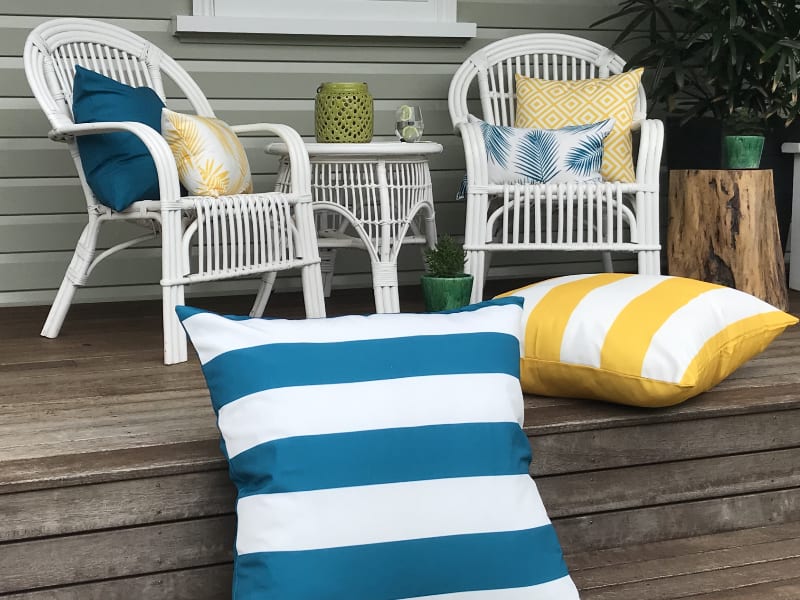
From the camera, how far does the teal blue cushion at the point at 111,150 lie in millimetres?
2645

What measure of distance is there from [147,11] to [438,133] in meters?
1.15

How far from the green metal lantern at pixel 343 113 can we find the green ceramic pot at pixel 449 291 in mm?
657

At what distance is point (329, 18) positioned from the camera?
3.66 meters

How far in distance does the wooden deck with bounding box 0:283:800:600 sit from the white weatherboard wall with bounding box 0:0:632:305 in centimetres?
112

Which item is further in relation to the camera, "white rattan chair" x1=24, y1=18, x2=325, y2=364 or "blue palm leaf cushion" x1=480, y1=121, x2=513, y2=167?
"blue palm leaf cushion" x1=480, y1=121, x2=513, y2=167

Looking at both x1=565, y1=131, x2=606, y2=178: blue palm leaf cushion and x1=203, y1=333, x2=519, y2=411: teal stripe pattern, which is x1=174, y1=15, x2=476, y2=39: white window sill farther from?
x1=203, y1=333, x2=519, y2=411: teal stripe pattern

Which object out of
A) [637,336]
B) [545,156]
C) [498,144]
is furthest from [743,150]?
[637,336]

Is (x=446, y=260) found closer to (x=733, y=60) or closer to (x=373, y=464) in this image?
(x=373, y=464)

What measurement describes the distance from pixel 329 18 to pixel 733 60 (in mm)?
1413

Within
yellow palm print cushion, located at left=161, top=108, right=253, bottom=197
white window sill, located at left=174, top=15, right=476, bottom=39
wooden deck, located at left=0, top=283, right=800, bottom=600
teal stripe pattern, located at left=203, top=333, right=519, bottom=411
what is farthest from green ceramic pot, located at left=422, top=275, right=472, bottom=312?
white window sill, located at left=174, top=15, right=476, bottom=39

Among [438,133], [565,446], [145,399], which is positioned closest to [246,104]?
[438,133]

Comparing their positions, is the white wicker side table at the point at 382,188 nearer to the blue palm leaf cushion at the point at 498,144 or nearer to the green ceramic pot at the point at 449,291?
the blue palm leaf cushion at the point at 498,144

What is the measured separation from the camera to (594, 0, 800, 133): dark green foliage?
3.40m

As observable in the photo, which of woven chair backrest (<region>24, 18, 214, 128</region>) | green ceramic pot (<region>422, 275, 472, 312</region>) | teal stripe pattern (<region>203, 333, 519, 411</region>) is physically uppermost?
woven chair backrest (<region>24, 18, 214, 128</region>)
